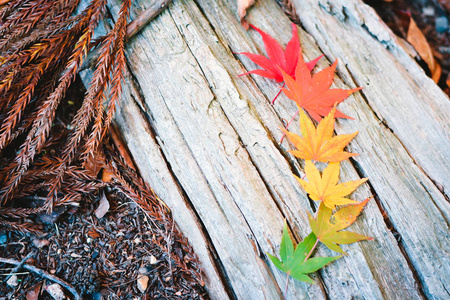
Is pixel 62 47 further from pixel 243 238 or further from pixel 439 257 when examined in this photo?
pixel 439 257

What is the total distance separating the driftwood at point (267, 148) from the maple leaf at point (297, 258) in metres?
0.07

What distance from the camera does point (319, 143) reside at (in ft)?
4.96

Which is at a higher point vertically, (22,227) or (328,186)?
(22,227)

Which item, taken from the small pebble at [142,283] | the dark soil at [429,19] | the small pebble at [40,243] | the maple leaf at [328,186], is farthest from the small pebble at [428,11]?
the small pebble at [40,243]

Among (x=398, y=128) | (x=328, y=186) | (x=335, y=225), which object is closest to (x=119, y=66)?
(x=328, y=186)

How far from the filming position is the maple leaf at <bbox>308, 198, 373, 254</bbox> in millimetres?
1385

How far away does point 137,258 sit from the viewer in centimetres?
162

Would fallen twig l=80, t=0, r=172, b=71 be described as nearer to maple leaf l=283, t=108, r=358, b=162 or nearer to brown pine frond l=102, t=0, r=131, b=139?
brown pine frond l=102, t=0, r=131, b=139

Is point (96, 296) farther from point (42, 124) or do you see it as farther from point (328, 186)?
point (328, 186)

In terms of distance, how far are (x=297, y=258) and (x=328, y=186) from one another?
1.28 ft

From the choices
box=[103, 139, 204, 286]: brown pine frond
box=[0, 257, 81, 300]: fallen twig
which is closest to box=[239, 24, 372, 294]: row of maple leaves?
box=[103, 139, 204, 286]: brown pine frond

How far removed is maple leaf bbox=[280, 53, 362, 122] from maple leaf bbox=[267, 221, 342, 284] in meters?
0.64

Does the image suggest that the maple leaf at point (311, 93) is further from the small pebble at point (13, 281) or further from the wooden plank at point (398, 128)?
the small pebble at point (13, 281)

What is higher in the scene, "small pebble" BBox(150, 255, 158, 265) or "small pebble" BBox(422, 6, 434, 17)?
"small pebble" BBox(150, 255, 158, 265)
